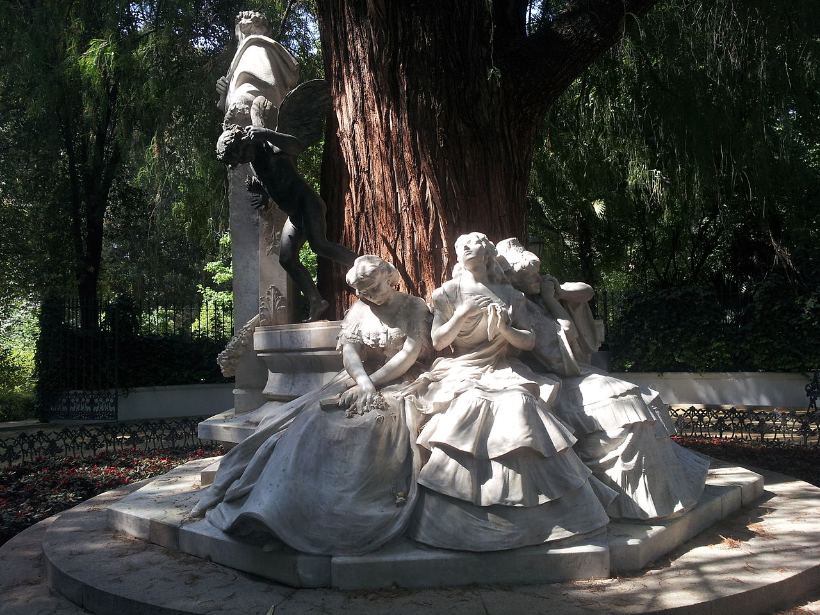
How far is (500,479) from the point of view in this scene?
3.55m

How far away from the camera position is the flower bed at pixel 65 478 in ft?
20.0

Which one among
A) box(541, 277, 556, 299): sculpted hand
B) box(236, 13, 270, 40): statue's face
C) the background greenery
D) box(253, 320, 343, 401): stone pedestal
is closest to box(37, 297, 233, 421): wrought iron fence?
the background greenery

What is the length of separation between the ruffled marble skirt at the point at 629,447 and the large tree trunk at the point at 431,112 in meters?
1.51

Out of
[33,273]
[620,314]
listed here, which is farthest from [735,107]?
[33,273]

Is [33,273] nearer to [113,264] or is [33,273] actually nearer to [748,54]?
[113,264]

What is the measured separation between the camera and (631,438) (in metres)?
4.00

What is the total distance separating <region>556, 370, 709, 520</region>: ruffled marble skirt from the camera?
3910 millimetres

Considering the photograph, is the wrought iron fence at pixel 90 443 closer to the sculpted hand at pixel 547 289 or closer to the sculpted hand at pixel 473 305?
the sculpted hand at pixel 547 289

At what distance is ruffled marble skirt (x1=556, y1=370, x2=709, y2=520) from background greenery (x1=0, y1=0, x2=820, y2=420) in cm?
417

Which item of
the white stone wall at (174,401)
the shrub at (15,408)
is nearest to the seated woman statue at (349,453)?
the white stone wall at (174,401)

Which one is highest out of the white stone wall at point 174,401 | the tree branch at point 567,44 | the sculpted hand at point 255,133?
the tree branch at point 567,44

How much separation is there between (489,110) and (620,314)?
977 cm

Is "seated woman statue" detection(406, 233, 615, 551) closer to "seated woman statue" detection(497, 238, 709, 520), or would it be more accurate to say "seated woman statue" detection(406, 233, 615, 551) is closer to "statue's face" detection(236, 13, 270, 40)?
"seated woman statue" detection(497, 238, 709, 520)

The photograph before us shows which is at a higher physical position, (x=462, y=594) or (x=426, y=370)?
(x=426, y=370)
